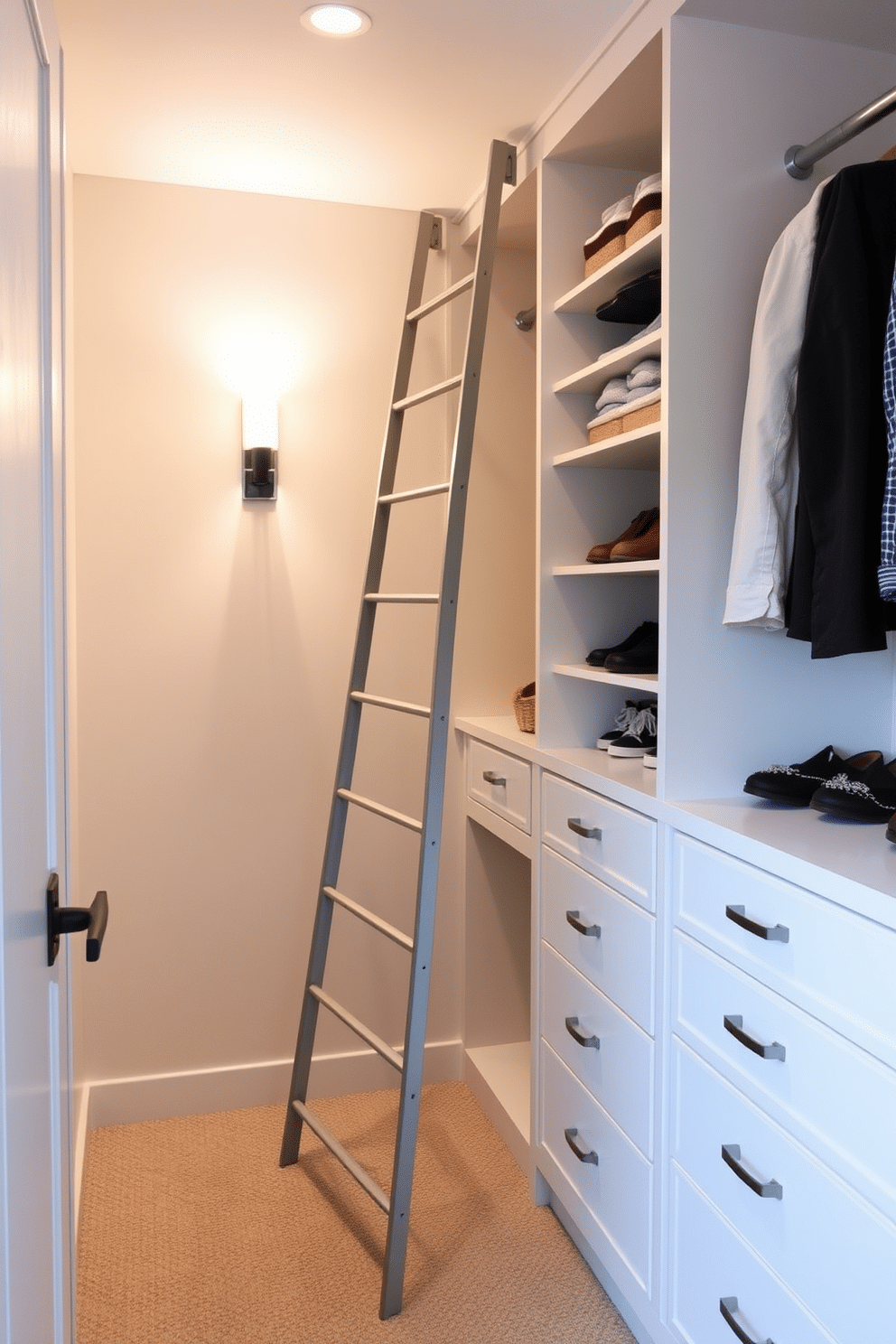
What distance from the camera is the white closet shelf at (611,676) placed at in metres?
2.01

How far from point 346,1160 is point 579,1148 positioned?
517 millimetres

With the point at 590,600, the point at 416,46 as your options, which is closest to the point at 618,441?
the point at 590,600

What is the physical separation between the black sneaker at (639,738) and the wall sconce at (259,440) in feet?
3.88

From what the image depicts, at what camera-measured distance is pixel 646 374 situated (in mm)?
2076

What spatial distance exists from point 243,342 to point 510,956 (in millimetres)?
1873

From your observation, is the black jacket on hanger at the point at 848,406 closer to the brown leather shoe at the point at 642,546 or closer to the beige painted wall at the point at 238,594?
the brown leather shoe at the point at 642,546

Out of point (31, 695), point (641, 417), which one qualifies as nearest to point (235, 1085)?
point (641, 417)

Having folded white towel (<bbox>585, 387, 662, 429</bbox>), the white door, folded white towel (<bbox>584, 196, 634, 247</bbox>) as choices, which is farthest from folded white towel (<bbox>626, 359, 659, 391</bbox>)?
the white door

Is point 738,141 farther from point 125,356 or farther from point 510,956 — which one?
point 510,956

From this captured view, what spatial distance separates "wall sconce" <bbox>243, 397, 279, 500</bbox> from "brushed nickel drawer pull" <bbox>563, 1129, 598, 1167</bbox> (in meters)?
1.74

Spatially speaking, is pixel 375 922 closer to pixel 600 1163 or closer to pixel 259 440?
pixel 600 1163

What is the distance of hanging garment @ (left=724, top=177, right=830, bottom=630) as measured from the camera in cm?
175

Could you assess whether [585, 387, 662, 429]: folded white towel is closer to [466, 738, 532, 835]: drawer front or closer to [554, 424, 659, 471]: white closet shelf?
[554, 424, 659, 471]: white closet shelf

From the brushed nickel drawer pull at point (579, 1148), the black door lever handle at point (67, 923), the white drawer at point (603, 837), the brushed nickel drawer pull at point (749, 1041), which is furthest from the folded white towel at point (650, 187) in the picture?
the brushed nickel drawer pull at point (579, 1148)
